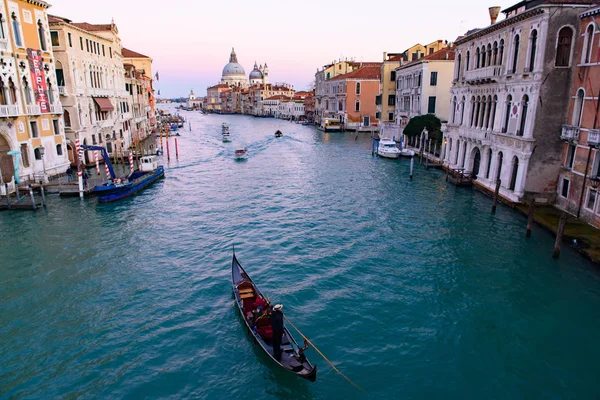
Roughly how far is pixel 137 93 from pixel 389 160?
34318 millimetres

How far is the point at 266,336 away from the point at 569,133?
696 inches

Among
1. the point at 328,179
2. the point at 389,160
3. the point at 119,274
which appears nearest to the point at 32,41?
the point at 119,274

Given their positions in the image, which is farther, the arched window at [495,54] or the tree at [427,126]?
the tree at [427,126]

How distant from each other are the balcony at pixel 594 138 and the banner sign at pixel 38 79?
31125 millimetres

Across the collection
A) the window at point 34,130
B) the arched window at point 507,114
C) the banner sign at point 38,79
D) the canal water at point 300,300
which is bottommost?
the canal water at point 300,300

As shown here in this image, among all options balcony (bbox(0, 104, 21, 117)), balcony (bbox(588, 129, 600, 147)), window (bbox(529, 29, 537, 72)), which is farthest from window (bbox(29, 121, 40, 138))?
balcony (bbox(588, 129, 600, 147))

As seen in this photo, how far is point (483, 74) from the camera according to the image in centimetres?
2556

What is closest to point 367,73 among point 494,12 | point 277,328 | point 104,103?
point 494,12

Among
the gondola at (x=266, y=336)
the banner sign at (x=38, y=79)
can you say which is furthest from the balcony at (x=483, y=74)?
the banner sign at (x=38, y=79)

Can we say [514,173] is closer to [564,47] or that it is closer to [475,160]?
[475,160]

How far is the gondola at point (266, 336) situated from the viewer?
9.51 m

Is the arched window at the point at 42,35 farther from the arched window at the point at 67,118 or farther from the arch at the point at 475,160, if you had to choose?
the arch at the point at 475,160

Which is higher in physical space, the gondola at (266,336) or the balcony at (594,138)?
the balcony at (594,138)

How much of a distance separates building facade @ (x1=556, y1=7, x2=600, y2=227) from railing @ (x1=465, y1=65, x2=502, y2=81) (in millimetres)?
4823
